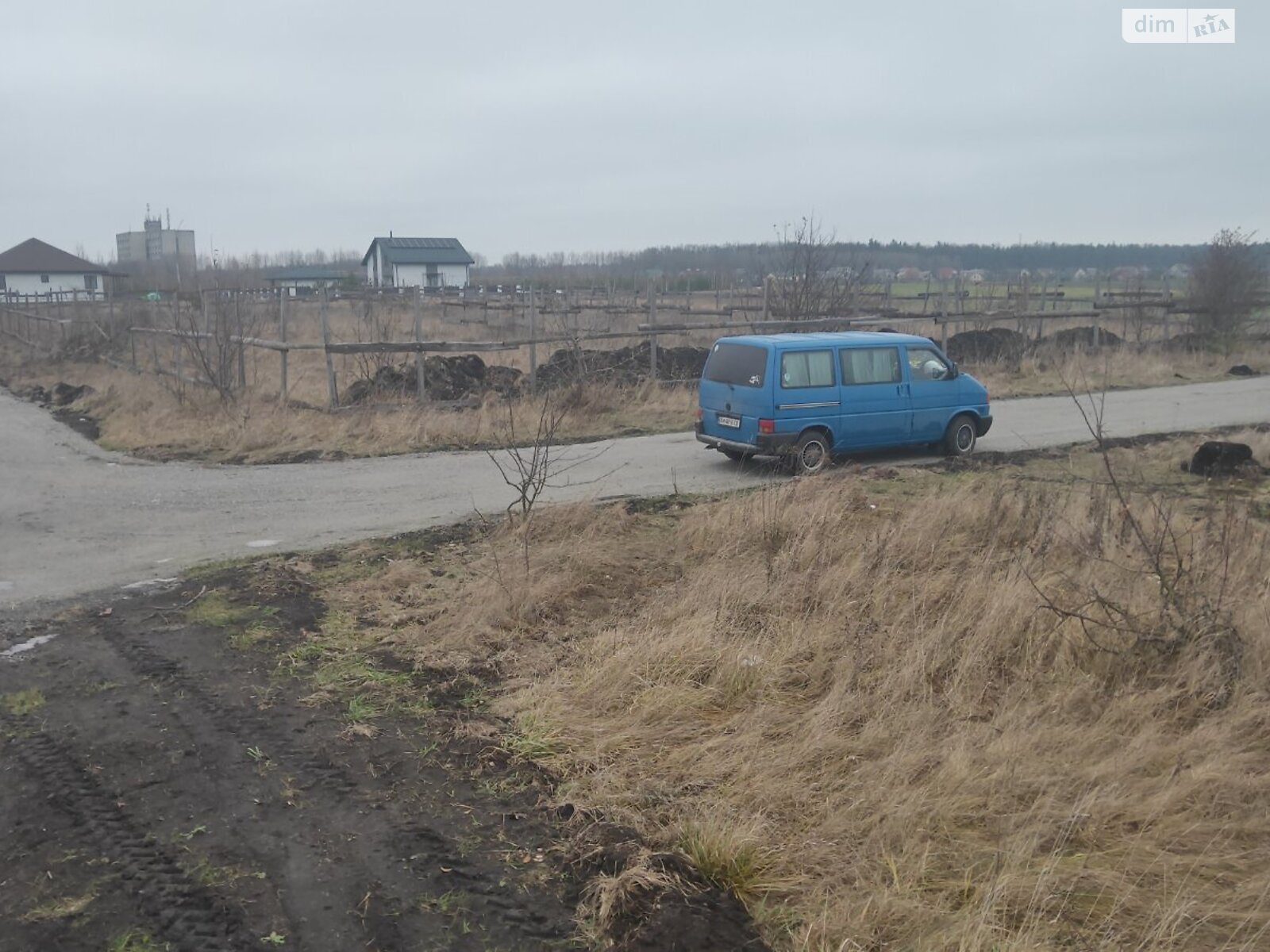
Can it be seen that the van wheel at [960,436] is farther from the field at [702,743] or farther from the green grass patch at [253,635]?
the green grass patch at [253,635]

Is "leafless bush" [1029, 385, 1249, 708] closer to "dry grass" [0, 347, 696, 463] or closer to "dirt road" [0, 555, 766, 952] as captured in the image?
"dirt road" [0, 555, 766, 952]

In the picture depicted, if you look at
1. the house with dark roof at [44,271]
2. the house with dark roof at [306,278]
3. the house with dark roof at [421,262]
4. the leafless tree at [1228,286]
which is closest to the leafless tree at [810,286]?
the leafless tree at [1228,286]

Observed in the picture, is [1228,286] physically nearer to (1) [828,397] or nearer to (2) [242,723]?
(1) [828,397]

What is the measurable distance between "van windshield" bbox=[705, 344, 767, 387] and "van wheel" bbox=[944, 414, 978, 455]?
307 centimetres

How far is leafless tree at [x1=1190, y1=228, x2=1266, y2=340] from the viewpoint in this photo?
2991 centimetres

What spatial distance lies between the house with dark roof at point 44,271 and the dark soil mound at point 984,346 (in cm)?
7064

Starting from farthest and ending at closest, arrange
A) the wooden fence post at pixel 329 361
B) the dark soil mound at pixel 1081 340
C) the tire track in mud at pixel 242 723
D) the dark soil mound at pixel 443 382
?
the dark soil mound at pixel 1081 340, the dark soil mound at pixel 443 382, the wooden fence post at pixel 329 361, the tire track in mud at pixel 242 723

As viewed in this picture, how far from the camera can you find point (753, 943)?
3791 millimetres

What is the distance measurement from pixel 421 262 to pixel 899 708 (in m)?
80.1

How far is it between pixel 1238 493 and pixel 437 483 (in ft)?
29.0

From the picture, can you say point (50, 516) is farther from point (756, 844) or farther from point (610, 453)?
point (756, 844)

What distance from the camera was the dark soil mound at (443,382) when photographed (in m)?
18.9

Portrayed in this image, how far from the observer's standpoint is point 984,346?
2800 cm

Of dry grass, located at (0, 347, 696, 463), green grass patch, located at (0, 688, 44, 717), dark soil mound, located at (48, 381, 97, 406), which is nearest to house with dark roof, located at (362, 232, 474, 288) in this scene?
dark soil mound, located at (48, 381, 97, 406)
